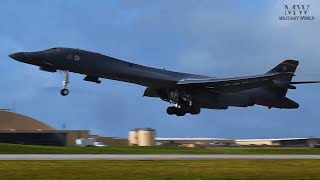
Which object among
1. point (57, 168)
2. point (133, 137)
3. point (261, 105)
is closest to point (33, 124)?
point (133, 137)

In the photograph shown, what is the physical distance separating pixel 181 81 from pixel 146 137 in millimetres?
52807

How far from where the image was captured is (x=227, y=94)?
51094 millimetres

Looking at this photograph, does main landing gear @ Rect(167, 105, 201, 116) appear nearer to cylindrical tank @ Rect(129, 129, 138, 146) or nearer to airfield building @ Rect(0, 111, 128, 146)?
cylindrical tank @ Rect(129, 129, 138, 146)

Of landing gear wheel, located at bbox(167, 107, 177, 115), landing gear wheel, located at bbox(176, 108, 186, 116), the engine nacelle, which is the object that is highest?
the engine nacelle

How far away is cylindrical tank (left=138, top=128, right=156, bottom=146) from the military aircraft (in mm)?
48594

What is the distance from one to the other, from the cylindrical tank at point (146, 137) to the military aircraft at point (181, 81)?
48594 mm

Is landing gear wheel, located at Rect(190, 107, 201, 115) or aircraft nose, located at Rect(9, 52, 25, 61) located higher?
aircraft nose, located at Rect(9, 52, 25, 61)

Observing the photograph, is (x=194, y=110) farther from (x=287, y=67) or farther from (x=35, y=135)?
(x=35, y=135)

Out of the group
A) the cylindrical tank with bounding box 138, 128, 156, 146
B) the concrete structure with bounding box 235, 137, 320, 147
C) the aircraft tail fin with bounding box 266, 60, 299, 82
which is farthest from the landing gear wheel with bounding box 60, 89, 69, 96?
the concrete structure with bounding box 235, 137, 320, 147

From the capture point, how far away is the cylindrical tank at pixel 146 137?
100 m

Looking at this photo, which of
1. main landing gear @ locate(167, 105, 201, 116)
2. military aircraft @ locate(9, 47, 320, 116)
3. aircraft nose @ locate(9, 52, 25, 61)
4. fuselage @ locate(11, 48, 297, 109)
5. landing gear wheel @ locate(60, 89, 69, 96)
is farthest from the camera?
main landing gear @ locate(167, 105, 201, 116)

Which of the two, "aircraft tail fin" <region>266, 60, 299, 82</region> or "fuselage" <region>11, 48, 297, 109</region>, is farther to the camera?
"aircraft tail fin" <region>266, 60, 299, 82</region>

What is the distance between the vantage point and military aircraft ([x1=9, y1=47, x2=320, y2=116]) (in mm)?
44156

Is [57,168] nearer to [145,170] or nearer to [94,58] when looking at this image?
[145,170]
